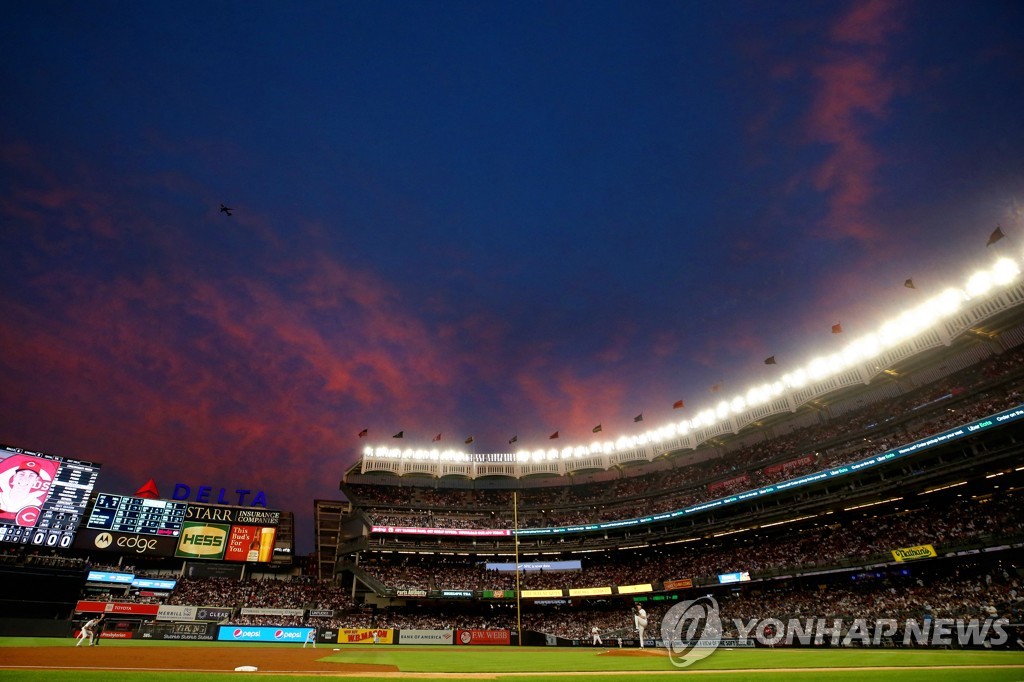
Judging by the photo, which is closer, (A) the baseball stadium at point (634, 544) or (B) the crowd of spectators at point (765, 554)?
(A) the baseball stadium at point (634, 544)

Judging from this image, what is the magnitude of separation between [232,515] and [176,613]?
575 inches

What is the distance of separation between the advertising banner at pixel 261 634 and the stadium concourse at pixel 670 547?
→ 178mm

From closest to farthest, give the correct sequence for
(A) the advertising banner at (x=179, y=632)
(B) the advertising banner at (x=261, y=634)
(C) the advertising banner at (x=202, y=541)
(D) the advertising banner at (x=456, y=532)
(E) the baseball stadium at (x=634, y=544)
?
1. (E) the baseball stadium at (x=634, y=544)
2. (A) the advertising banner at (x=179, y=632)
3. (B) the advertising banner at (x=261, y=634)
4. (C) the advertising banner at (x=202, y=541)
5. (D) the advertising banner at (x=456, y=532)

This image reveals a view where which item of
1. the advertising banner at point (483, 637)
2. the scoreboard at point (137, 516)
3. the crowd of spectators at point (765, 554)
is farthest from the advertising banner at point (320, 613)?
the scoreboard at point (137, 516)

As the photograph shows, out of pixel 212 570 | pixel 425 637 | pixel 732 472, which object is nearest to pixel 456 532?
pixel 425 637

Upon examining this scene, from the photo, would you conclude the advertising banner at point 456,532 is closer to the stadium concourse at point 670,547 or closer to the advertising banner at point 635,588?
the stadium concourse at point 670,547

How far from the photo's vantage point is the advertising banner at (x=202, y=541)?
57469 millimetres

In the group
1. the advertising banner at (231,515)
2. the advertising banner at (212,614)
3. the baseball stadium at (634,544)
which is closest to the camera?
the baseball stadium at (634,544)

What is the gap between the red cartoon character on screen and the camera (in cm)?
4181

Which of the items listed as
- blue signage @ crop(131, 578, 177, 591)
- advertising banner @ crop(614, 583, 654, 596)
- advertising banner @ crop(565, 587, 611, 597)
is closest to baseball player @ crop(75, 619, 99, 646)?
blue signage @ crop(131, 578, 177, 591)

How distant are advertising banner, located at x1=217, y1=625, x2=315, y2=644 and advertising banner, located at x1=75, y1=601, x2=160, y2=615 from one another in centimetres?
930

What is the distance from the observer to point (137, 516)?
5675 cm

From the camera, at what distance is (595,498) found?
66.8m

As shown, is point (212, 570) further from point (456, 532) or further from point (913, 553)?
point (913, 553)
